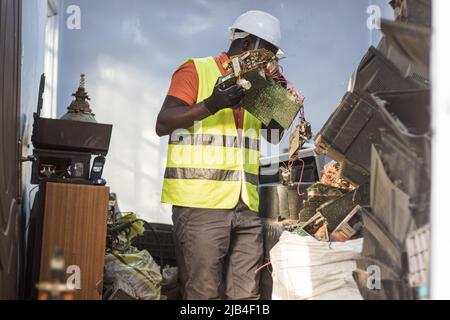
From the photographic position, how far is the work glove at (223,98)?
244cm

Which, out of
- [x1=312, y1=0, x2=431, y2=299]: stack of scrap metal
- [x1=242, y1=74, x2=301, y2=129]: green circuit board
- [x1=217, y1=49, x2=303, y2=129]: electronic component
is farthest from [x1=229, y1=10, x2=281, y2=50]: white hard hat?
[x1=312, y1=0, x2=431, y2=299]: stack of scrap metal

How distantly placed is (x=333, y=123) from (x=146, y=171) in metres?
3.70

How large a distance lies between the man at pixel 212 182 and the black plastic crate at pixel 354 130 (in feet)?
1.60

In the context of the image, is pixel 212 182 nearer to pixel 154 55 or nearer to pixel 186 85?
pixel 186 85

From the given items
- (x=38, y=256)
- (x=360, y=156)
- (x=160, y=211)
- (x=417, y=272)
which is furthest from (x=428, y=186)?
(x=160, y=211)

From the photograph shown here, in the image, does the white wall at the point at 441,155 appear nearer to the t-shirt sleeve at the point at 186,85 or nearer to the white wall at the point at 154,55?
the t-shirt sleeve at the point at 186,85

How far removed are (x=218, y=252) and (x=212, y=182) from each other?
0.32 meters

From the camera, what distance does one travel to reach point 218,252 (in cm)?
253

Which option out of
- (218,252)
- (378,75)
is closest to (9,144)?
(218,252)

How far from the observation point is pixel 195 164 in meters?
2.59

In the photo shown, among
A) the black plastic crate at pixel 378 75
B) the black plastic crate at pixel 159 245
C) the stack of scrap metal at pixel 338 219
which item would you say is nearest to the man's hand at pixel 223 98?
the black plastic crate at pixel 378 75

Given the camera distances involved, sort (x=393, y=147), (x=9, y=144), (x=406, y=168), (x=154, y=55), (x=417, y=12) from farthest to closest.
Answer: (x=154, y=55) < (x=9, y=144) < (x=417, y=12) < (x=393, y=147) < (x=406, y=168)

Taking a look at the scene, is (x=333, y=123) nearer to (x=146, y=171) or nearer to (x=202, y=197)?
(x=202, y=197)

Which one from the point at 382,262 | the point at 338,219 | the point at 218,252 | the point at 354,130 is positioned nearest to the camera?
the point at 382,262
